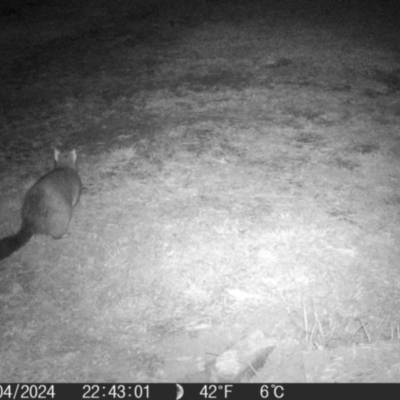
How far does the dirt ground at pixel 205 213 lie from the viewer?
3254 mm

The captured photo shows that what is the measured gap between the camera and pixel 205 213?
4793 mm

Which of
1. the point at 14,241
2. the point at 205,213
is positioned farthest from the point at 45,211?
the point at 205,213

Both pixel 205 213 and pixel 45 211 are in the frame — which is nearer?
pixel 45 211

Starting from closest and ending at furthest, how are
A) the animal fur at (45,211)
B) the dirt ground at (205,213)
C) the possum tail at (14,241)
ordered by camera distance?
the dirt ground at (205,213) → the possum tail at (14,241) → the animal fur at (45,211)

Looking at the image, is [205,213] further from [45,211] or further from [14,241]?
[14,241]

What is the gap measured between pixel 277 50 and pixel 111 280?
26.6 feet

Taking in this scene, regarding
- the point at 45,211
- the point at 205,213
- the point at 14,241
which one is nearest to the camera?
the point at 14,241
